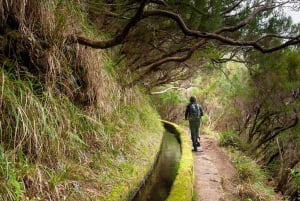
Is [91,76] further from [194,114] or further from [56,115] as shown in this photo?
[194,114]

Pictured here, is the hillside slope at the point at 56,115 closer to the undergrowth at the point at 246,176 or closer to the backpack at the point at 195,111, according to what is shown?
the undergrowth at the point at 246,176

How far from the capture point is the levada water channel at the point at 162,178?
5.98 meters

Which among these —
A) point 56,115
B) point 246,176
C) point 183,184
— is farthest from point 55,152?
point 246,176

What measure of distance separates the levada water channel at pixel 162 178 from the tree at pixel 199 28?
80.1 inches

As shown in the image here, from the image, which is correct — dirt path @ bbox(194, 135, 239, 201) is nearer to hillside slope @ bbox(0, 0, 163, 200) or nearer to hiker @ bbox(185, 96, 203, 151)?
hiker @ bbox(185, 96, 203, 151)

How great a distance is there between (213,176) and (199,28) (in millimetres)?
3268

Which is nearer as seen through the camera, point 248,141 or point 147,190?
point 147,190

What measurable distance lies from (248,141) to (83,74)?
935cm

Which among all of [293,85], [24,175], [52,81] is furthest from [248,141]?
[24,175]

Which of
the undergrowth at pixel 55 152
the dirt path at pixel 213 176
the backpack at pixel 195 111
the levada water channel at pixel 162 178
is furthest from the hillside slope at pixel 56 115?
the backpack at pixel 195 111

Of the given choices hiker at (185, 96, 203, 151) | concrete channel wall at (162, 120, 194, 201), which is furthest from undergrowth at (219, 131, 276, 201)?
hiker at (185, 96, 203, 151)

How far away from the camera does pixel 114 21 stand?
6.93 metres

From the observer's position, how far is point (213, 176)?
758cm

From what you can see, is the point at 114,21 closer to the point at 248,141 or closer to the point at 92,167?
the point at 92,167
